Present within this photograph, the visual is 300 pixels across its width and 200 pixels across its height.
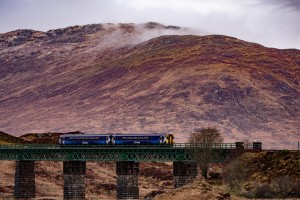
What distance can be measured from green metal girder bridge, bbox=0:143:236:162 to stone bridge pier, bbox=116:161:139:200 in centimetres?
135

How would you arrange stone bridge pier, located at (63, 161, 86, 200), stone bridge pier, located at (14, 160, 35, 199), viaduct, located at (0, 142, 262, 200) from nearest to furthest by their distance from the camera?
viaduct, located at (0, 142, 262, 200) → stone bridge pier, located at (63, 161, 86, 200) → stone bridge pier, located at (14, 160, 35, 199)

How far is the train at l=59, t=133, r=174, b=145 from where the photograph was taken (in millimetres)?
118938

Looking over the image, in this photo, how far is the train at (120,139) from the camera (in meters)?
119

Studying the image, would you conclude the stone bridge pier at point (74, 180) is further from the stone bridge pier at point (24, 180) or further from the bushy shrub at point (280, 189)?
the bushy shrub at point (280, 189)

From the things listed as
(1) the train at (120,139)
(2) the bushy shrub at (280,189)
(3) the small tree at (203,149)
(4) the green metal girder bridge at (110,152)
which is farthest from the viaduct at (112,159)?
(2) the bushy shrub at (280,189)

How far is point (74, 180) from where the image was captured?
407 ft

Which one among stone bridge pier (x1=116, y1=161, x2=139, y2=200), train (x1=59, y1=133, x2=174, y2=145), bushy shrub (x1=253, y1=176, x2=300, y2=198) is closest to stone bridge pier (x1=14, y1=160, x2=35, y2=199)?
train (x1=59, y1=133, x2=174, y2=145)

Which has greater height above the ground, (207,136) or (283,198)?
(207,136)

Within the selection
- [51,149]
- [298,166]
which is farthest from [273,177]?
[51,149]

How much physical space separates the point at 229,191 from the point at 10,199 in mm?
55692

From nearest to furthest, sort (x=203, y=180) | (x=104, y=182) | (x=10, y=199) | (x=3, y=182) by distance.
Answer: (x=203, y=180)
(x=10, y=199)
(x=3, y=182)
(x=104, y=182)

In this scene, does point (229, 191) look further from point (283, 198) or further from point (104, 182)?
point (104, 182)

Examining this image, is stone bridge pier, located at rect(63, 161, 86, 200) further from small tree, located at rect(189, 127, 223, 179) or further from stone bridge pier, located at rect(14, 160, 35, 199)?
small tree, located at rect(189, 127, 223, 179)

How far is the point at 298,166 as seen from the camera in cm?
9612
